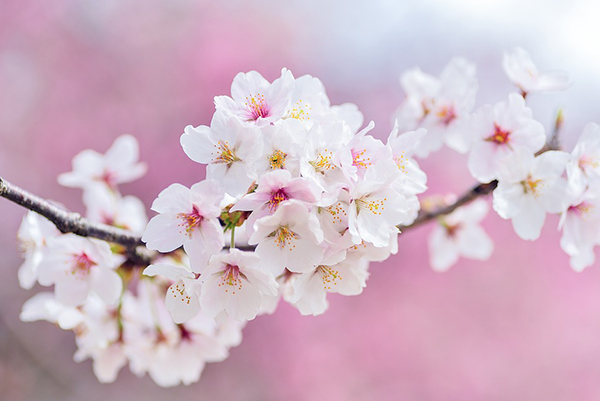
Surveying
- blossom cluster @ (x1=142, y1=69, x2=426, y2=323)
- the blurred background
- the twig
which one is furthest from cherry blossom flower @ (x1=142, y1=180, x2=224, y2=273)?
the blurred background

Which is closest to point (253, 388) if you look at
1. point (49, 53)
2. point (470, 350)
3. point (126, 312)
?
point (470, 350)

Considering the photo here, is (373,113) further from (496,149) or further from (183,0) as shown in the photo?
(496,149)

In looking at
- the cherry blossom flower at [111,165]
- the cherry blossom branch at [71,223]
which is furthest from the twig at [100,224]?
the cherry blossom flower at [111,165]

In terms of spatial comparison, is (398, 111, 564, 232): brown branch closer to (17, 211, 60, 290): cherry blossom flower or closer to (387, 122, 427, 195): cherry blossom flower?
(387, 122, 427, 195): cherry blossom flower

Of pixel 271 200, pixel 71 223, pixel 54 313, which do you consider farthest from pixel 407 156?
pixel 54 313

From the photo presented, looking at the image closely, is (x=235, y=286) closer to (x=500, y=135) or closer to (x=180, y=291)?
(x=180, y=291)
